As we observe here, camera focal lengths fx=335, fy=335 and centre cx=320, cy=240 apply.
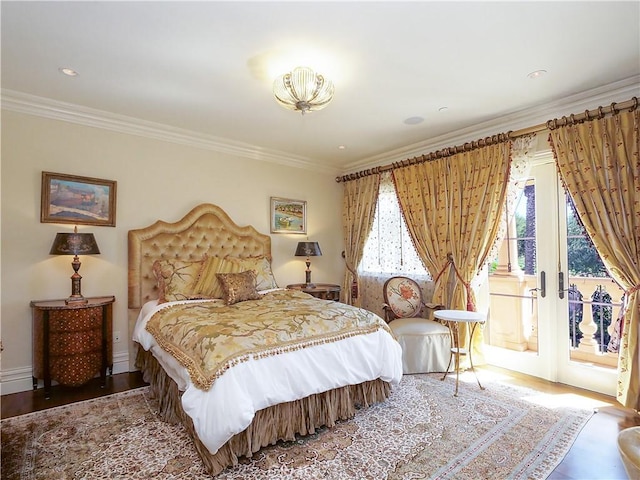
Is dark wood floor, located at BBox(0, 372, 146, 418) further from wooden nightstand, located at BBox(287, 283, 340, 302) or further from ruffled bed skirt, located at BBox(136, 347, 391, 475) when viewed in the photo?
wooden nightstand, located at BBox(287, 283, 340, 302)

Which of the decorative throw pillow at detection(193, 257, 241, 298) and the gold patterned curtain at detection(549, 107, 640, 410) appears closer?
the gold patterned curtain at detection(549, 107, 640, 410)

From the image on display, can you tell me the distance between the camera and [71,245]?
299cm

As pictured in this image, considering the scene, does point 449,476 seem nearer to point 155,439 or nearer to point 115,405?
point 155,439

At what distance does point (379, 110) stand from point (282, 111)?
99cm

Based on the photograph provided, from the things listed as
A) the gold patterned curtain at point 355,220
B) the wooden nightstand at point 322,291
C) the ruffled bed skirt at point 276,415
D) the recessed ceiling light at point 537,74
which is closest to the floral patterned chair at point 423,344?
the ruffled bed skirt at point 276,415

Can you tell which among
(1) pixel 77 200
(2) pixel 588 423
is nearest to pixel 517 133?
(2) pixel 588 423

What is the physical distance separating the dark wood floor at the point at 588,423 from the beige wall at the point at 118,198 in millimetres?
327

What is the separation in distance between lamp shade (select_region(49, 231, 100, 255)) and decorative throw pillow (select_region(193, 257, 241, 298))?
1005 millimetres

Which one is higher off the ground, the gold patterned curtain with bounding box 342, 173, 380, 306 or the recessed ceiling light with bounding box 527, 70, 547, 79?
the recessed ceiling light with bounding box 527, 70, 547, 79

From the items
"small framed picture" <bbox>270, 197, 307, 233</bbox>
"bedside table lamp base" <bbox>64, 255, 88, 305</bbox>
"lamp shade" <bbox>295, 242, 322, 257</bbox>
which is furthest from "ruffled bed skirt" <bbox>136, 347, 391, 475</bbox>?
"small framed picture" <bbox>270, 197, 307, 233</bbox>

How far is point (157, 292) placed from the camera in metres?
3.77

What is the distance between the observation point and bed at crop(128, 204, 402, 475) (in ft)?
6.31

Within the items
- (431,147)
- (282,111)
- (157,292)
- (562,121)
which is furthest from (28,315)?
(562,121)

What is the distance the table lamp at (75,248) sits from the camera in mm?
2984
